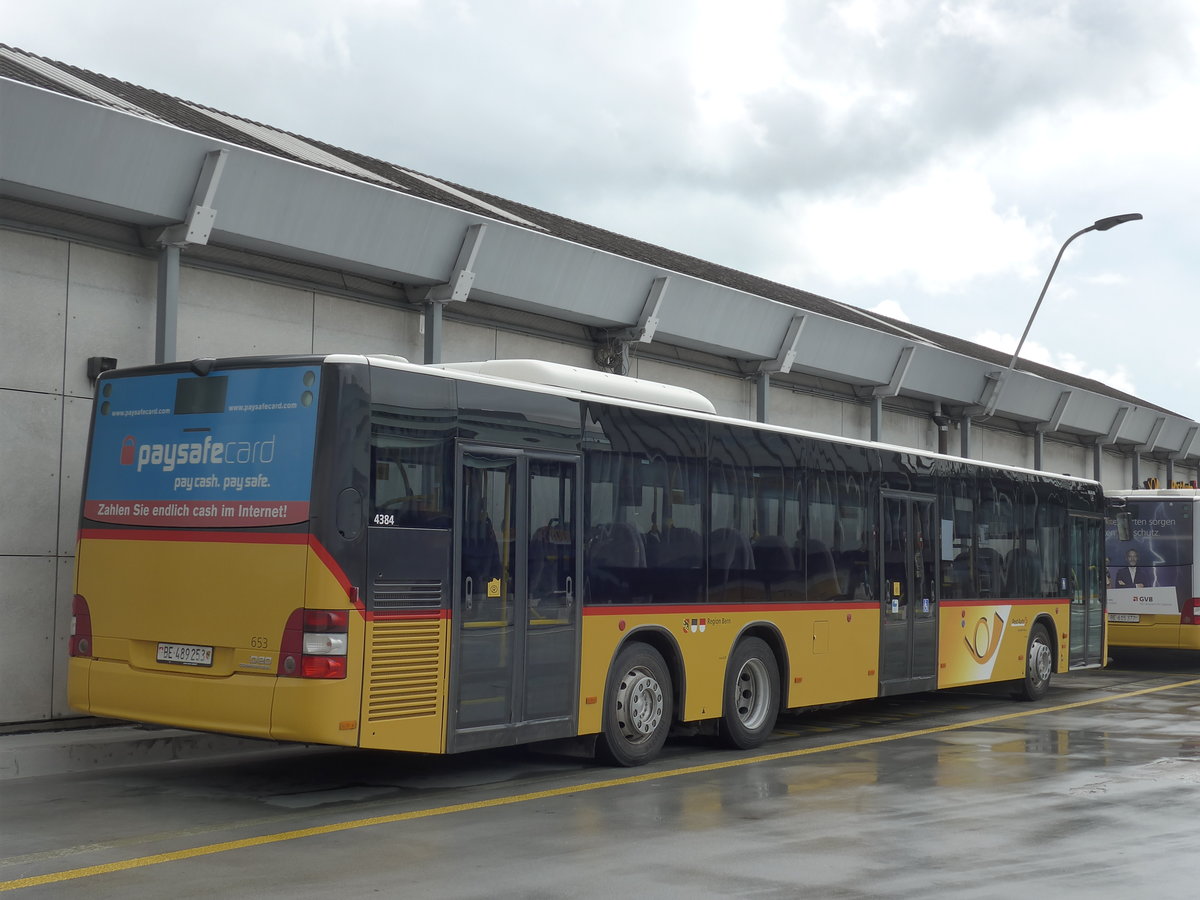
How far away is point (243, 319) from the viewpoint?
14359 mm

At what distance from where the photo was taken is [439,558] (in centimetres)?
984

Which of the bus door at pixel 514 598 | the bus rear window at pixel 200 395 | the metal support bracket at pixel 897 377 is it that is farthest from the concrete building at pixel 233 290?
the bus door at pixel 514 598

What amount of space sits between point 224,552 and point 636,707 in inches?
147

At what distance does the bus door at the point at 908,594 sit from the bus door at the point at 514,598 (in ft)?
17.4

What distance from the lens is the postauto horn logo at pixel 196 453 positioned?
9562mm

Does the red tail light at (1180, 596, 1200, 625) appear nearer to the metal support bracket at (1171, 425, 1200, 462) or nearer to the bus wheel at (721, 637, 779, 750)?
the bus wheel at (721, 637, 779, 750)

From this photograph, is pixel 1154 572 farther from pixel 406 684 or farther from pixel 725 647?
pixel 406 684

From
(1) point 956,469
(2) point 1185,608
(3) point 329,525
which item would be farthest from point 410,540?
(2) point 1185,608

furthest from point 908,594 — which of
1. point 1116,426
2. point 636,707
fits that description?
point 1116,426

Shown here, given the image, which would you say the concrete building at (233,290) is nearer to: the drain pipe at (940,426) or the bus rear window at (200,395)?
the bus rear window at (200,395)

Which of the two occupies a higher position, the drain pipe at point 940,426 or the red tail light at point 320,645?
the drain pipe at point 940,426

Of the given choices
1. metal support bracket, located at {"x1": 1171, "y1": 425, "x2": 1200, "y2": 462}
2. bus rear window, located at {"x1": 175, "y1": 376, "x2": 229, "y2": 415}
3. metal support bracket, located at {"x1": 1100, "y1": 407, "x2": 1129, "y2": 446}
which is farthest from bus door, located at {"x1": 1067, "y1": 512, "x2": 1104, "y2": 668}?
metal support bracket, located at {"x1": 1171, "y1": 425, "x2": 1200, "y2": 462}

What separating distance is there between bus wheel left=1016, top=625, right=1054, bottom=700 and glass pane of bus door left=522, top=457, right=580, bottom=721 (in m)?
9.30

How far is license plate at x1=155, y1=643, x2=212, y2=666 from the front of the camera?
31.5 ft
